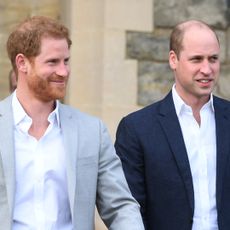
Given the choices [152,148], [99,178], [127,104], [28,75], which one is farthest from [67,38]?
[127,104]

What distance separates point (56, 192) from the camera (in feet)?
15.4

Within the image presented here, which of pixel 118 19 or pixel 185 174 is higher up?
pixel 118 19

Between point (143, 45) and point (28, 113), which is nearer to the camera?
point (28, 113)

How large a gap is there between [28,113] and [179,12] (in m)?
3.55

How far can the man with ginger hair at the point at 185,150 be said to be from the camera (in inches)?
218

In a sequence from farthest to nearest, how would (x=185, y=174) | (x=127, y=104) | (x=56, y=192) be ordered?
(x=127, y=104)
(x=185, y=174)
(x=56, y=192)

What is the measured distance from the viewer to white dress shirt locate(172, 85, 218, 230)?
553 centimetres

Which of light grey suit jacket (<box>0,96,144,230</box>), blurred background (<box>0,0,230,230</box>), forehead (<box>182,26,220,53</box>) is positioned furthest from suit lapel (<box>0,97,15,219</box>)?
blurred background (<box>0,0,230,230</box>)

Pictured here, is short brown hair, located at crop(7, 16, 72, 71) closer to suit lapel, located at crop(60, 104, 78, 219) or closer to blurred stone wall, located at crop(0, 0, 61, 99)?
suit lapel, located at crop(60, 104, 78, 219)

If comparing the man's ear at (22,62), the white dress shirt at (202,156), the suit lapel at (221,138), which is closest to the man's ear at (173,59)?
the white dress shirt at (202,156)

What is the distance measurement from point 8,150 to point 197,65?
4.20ft

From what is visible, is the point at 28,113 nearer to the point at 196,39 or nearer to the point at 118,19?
the point at 196,39

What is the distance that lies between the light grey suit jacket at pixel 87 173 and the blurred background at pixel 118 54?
3.08 metres

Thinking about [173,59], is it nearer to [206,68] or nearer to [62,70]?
[206,68]
